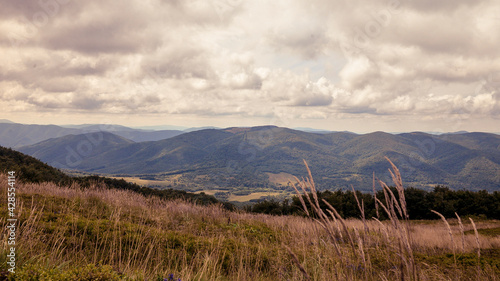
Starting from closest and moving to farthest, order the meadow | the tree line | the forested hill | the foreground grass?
the meadow → the foreground grass → the forested hill → the tree line

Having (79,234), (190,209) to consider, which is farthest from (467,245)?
(79,234)

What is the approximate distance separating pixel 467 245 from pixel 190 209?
35.0 feet

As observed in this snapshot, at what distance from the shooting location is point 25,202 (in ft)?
24.1

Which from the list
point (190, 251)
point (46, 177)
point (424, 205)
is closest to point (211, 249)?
point (190, 251)

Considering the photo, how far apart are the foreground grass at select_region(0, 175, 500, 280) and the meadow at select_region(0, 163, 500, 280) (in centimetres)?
2

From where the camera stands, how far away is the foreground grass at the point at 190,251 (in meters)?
3.09

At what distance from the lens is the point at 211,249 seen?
5898 millimetres

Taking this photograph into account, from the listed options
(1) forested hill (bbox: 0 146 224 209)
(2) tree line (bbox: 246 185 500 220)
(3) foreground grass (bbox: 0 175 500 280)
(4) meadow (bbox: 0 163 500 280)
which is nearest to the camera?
(4) meadow (bbox: 0 163 500 280)

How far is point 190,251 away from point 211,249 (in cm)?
54

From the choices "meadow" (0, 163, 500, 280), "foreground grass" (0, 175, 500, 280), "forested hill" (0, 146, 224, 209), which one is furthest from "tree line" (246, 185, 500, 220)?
"foreground grass" (0, 175, 500, 280)

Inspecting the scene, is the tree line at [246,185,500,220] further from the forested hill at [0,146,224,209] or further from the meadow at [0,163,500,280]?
the meadow at [0,163,500,280]

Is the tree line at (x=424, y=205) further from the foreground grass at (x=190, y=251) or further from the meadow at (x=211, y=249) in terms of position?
the foreground grass at (x=190, y=251)

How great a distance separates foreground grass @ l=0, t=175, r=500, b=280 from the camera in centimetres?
309

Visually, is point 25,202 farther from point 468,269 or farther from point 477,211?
point 477,211
